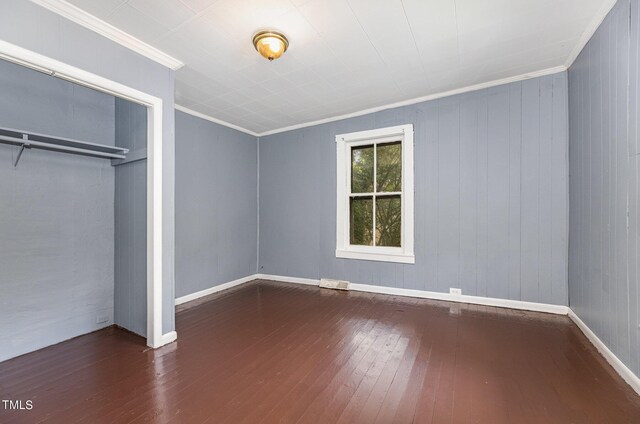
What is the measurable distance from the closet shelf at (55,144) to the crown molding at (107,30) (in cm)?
94

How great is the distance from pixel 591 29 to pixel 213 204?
4616mm

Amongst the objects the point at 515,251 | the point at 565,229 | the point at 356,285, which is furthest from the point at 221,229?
the point at 565,229

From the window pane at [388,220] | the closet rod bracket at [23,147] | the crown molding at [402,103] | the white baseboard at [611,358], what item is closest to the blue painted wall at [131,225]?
the closet rod bracket at [23,147]

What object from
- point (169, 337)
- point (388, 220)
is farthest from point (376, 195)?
point (169, 337)

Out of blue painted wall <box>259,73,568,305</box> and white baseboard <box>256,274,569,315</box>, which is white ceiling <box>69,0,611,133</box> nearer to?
blue painted wall <box>259,73,568,305</box>

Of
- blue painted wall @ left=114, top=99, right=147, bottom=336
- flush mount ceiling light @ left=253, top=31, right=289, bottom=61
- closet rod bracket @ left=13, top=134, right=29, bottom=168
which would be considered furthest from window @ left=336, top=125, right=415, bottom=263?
closet rod bracket @ left=13, top=134, right=29, bottom=168

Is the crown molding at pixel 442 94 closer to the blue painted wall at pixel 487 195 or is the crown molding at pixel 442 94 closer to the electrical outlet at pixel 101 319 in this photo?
the blue painted wall at pixel 487 195

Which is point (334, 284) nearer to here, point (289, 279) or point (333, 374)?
point (289, 279)

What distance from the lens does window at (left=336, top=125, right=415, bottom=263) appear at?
3.84m

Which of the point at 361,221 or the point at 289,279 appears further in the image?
the point at 289,279

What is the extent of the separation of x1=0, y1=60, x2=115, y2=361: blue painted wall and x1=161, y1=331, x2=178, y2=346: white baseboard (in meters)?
0.95

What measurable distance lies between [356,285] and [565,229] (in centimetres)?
261

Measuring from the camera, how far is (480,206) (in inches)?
134

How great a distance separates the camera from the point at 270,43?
2.27 m
